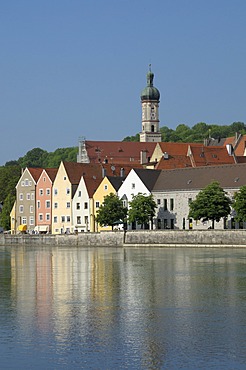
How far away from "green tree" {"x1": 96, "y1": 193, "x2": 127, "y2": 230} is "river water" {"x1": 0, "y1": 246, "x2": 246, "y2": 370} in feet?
132

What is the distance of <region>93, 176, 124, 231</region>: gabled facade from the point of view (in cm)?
10262

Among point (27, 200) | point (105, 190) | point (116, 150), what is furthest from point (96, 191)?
point (116, 150)

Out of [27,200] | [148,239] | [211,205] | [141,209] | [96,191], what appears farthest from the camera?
[27,200]

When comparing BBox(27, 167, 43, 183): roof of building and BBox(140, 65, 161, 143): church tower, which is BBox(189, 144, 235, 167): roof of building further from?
BBox(140, 65, 161, 143): church tower

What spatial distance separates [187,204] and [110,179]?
44.1 ft

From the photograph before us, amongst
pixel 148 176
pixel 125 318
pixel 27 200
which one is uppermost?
pixel 148 176

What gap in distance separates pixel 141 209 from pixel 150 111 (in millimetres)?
105939

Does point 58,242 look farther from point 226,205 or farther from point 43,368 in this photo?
point 43,368

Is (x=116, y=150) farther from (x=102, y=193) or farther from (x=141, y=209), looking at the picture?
(x=141, y=209)

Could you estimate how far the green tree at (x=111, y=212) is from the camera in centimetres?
9656

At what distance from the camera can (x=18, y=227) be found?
4673 inches

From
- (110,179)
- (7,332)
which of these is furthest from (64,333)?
(110,179)

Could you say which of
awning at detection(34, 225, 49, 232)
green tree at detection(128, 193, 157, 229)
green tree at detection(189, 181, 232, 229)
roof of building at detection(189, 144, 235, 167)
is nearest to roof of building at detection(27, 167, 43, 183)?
awning at detection(34, 225, 49, 232)

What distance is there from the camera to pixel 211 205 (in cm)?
8488
